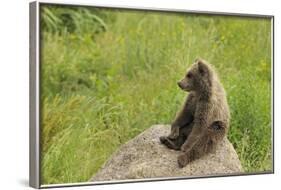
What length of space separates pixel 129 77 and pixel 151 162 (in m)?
0.65

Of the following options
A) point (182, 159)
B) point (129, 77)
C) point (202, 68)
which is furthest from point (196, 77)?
point (182, 159)

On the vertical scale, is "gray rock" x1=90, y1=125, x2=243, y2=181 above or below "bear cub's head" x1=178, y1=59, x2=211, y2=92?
below

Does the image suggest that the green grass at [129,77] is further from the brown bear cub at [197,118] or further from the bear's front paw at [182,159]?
the bear's front paw at [182,159]

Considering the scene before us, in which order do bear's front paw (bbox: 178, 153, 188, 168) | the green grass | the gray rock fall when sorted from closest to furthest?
1. the green grass
2. the gray rock
3. bear's front paw (bbox: 178, 153, 188, 168)

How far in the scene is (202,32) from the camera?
5418 mm

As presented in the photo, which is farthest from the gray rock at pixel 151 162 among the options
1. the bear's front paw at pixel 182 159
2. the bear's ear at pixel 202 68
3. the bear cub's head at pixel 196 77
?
the bear's ear at pixel 202 68

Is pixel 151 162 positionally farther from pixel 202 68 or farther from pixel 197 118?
pixel 202 68

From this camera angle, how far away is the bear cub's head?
17.0ft

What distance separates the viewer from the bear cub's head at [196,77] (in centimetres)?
518

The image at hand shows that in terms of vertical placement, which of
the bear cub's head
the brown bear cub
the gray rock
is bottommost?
the gray rock

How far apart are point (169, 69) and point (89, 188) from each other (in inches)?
43.8

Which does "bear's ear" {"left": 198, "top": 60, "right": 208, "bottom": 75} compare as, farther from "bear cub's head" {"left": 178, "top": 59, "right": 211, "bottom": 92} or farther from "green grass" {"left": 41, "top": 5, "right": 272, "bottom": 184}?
"green grass" {"left": 41, "top": 5, "right": 272, "bottom": 184}

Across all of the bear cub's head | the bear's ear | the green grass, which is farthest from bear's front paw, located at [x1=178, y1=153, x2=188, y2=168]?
the bear's ear

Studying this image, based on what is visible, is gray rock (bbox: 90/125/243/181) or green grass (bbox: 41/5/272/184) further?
gray rock (bbox: 90/125/243/181)
